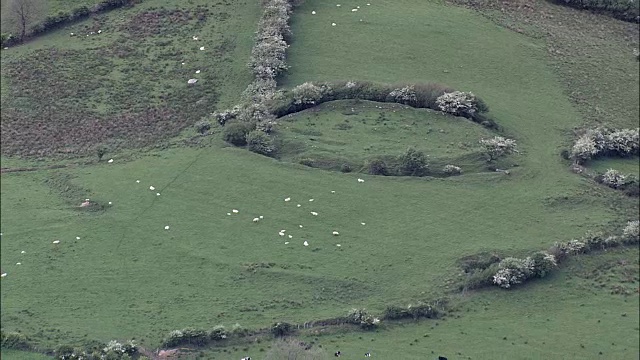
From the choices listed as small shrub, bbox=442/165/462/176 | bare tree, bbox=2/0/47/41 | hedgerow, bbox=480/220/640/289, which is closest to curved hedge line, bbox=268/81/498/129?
small shrub, bbox=442/165/462/176

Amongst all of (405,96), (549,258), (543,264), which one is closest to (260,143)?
(405,96)

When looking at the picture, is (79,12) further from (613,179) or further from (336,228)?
(613,179)

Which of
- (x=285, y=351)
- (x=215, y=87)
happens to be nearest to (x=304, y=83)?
(x=215, y=87)

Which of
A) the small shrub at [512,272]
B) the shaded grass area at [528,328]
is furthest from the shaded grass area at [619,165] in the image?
the small shrub at [512,272]

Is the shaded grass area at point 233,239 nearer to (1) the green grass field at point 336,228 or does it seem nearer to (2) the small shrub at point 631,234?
(1) the green grass field at point 336,228

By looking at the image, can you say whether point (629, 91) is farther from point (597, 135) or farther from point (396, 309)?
point (396, 309)
